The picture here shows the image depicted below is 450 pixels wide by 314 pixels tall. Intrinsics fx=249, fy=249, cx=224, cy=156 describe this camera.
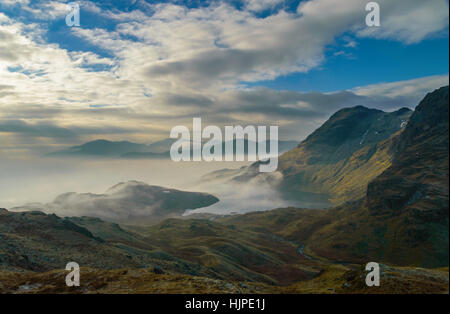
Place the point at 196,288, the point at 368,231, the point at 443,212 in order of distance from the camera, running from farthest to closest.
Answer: the point at 368,231
the point at 196,288
the point at 443,212

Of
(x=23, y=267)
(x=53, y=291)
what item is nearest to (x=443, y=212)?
(x=53, y=291)

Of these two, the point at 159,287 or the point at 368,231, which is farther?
the point at 368,231
